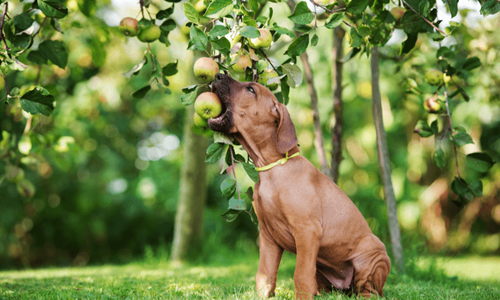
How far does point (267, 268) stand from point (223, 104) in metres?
0.92

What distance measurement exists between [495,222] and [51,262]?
8.73 meters

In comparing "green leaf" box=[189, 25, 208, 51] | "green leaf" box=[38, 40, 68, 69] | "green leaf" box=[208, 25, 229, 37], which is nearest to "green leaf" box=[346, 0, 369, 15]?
"green leaf" box=[208, 25, 229, 37]

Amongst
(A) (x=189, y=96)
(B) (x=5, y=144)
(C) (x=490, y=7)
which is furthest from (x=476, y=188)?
(B) (x=5, y=144)

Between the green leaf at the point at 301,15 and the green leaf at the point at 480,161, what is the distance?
1.46 m

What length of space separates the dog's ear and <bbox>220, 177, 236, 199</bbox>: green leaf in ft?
1.01

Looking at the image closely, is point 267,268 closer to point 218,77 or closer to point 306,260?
point 306,260

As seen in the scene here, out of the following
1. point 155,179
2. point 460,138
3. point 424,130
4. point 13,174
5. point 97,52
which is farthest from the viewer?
point 155,179

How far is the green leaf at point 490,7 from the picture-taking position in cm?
186

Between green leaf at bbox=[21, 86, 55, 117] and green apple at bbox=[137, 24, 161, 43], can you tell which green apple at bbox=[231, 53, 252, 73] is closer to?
green apple at bbox=[137, 24, 161, 43]

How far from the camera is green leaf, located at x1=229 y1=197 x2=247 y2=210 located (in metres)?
1.83

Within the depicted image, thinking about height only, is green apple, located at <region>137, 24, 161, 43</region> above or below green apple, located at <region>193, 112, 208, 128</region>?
above

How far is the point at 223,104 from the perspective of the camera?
199 cm

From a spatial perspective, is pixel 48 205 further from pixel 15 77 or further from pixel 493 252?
pixel 493 252

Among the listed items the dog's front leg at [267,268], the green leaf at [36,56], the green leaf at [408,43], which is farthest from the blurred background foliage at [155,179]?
the dog's front leg at [267,268]
